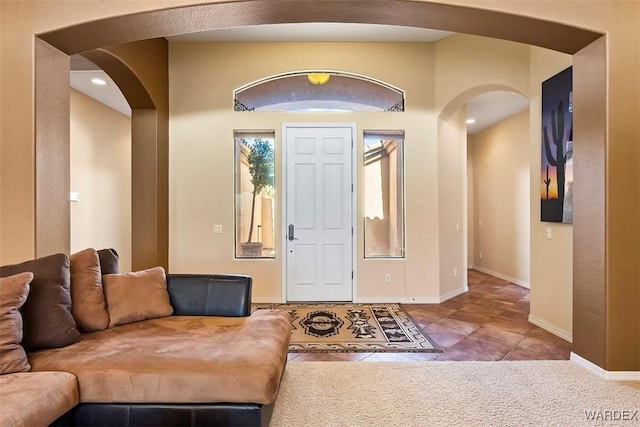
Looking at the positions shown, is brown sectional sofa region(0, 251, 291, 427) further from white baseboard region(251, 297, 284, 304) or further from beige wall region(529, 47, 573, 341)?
beige wall region(529, 47, 573, 341)

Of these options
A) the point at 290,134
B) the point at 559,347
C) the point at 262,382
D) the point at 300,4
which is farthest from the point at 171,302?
the point at 559,347

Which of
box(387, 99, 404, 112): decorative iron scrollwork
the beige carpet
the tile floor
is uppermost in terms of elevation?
box(387, 99, 404, 112): decorative iron scrollwork

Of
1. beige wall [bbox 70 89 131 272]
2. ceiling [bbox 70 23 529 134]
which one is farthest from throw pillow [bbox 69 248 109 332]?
beige wall [bbox 70 89 131 272]

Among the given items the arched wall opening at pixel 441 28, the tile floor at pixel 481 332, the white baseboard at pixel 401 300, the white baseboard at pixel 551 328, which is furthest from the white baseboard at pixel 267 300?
the white baseboard at pixel 551 328

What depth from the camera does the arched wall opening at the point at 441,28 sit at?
7.80ft

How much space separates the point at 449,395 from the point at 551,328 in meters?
2.00

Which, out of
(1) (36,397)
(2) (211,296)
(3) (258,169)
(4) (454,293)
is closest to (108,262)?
(2) (211,296)

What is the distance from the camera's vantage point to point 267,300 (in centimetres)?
450

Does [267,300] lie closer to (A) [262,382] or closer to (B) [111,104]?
(A) [262,382]

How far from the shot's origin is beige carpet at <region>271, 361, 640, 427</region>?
1933 mm

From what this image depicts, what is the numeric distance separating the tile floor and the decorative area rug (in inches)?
4.5

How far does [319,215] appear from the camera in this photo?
14.8 ft

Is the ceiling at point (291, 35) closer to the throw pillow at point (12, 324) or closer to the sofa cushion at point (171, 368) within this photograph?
the throw pillow at point (12, 324)

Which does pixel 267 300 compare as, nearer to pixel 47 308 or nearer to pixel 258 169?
pixel 258 169
